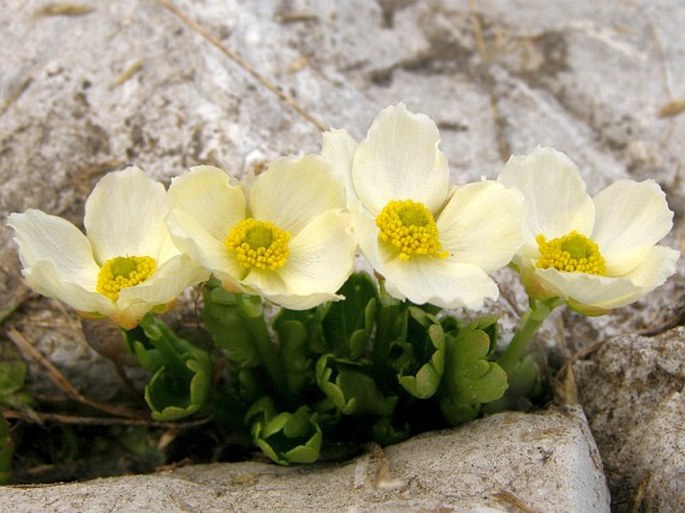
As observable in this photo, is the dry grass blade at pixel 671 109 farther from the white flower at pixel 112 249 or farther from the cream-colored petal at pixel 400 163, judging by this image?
the white flower at pixel 112 249

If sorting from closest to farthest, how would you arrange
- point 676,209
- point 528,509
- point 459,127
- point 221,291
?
point 528,509, point 221,291, point 676,209, point 459,127

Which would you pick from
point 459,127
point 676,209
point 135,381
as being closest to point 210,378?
point 135,381

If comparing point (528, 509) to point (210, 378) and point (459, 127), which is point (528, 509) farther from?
point (459, 127)

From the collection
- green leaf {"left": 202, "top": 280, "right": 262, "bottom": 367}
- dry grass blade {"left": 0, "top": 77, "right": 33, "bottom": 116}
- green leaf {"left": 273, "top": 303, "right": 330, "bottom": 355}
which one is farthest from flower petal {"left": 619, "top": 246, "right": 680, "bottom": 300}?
dry grass blade {"left": 0, "top": 77, "right": 33, "bottom": 116}

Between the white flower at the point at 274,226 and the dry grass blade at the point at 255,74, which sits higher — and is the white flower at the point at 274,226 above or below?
above

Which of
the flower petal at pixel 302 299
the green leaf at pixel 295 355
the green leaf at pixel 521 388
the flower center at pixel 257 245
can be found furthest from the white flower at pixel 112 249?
the green leaf at pixel 521 388

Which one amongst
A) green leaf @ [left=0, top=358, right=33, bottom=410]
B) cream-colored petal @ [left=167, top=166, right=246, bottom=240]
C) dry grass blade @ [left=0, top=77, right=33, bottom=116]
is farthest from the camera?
dry grass blade @ [left=0, top=77, right=33, bottom=116]

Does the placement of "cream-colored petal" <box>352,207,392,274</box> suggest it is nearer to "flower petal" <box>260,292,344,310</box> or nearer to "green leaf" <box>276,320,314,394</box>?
"flower petal" <box>260,292,344,310</box>
